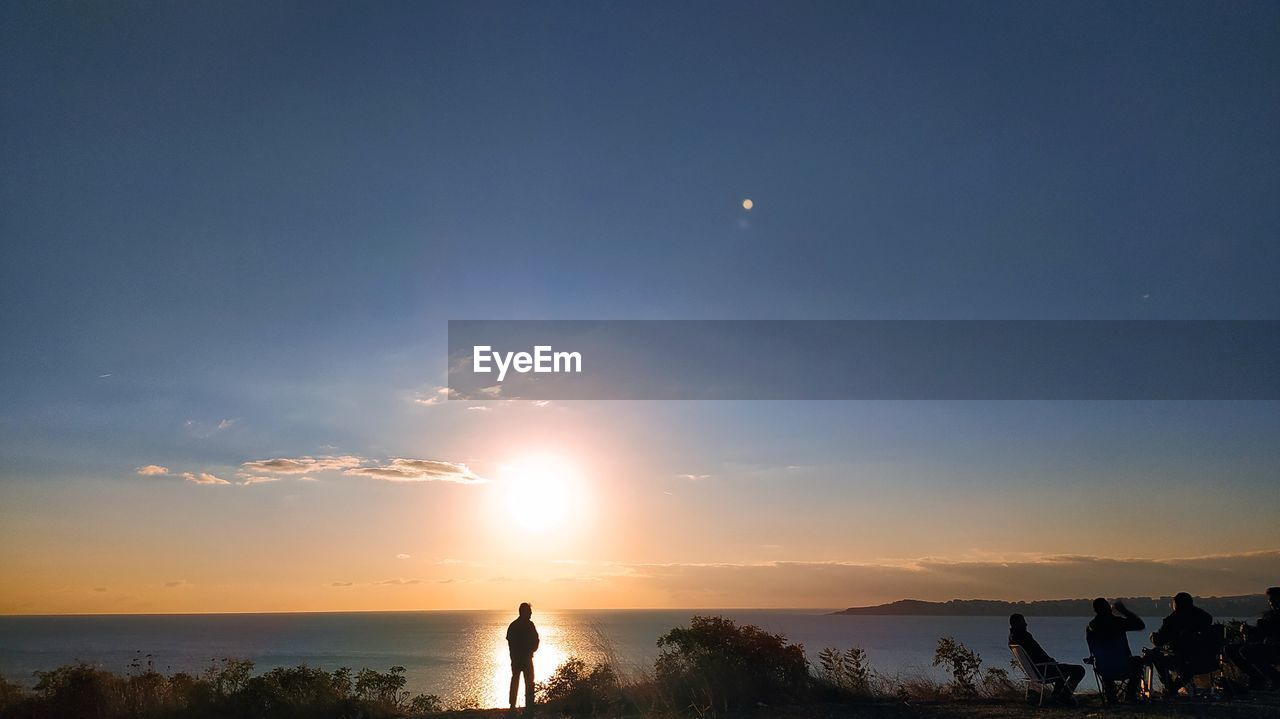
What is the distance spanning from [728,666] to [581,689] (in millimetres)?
2297

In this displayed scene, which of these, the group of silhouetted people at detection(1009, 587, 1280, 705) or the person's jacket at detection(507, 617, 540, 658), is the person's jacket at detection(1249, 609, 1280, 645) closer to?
the group of silhouetted people at detection(1009, 587, 1280, 705)

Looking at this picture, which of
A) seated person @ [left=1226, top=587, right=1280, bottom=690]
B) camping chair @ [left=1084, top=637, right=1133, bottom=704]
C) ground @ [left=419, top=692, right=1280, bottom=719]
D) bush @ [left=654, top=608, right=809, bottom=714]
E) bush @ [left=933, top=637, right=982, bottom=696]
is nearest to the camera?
ground @ [left=419, top=692, right=1280, bottom=719]

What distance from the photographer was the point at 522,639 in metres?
11.8

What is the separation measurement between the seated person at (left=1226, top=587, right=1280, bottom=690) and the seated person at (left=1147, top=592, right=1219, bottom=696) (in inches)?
48.9

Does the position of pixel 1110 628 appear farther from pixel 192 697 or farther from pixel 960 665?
pixel 192 697

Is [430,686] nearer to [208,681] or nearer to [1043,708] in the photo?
[208,681]

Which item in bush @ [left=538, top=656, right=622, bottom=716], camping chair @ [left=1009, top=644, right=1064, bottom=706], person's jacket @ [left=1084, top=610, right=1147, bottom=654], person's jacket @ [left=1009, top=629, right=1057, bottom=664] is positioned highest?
person's jacket @ [left=1084, top=610, right=1147, bottom=654]

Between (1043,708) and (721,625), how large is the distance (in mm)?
4629

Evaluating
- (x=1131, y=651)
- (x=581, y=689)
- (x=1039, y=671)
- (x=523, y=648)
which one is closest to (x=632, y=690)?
(x=581, y=689)

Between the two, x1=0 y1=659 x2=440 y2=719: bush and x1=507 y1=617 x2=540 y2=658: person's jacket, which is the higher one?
x1=507 y1=617 x2=540 y2=658: person's jacket

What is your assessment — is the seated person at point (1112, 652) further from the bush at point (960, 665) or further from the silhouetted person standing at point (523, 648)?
the silhouetted person standing at point (523, 648)

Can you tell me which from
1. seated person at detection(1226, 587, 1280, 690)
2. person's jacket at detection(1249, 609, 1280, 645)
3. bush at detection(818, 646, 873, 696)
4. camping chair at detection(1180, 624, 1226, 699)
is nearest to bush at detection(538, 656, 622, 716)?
bush at detection(818, 646, 873, 696)

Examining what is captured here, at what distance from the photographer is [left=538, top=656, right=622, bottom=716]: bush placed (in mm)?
11745

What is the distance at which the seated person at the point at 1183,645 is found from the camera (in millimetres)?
10484
